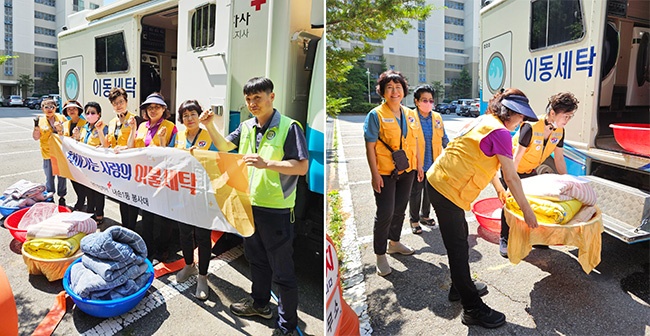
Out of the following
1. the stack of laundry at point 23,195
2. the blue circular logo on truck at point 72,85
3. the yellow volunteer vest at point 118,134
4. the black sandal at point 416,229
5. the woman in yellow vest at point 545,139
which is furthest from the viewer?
the blue circular logo on truck at point 72,85

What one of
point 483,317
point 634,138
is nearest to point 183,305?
point 483,317

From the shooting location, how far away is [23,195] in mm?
3922

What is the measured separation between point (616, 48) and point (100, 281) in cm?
450

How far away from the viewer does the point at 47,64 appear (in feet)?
26.7

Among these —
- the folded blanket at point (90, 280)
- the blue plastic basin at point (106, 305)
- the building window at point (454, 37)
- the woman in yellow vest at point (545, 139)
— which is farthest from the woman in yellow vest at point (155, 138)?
the building window at point (454, 37)

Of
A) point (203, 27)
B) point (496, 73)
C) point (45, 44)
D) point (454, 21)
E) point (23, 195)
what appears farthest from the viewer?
point (45, 44)

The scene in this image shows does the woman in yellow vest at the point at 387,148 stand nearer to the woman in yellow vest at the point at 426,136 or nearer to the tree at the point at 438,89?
the woman in yellow vest at the point at 426,136

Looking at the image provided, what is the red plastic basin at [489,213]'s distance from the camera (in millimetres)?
3504

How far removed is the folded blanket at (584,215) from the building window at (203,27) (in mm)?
2570

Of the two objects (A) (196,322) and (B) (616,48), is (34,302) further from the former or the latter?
(B) (616,48)

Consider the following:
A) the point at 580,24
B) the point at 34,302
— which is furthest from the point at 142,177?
the point at 580,24

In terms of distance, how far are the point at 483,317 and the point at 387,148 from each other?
117 centimetres

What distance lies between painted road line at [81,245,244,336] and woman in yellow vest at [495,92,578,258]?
78.0 inches

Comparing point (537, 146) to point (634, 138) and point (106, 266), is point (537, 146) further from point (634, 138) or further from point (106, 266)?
point (106, 266)
